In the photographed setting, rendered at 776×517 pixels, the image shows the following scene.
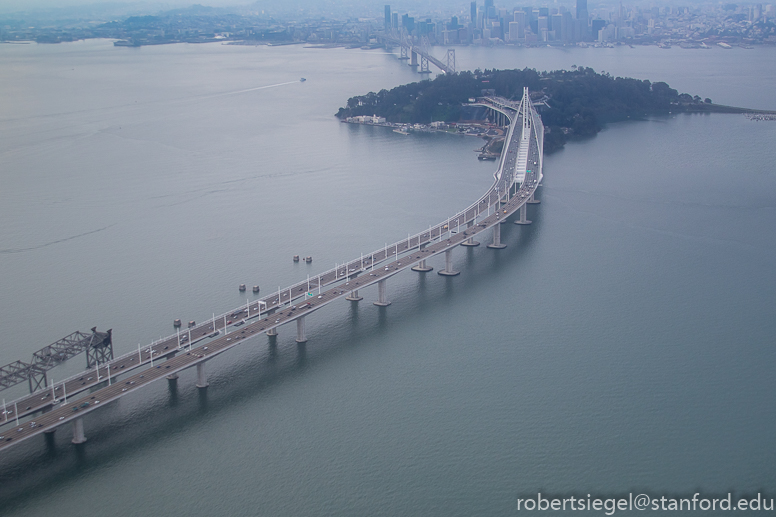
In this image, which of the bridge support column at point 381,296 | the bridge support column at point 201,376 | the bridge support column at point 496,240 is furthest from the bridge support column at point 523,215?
the bridge support column at point 201,376

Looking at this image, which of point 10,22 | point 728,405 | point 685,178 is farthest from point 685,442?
point 10,22

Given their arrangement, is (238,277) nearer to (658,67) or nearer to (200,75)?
(200,75)

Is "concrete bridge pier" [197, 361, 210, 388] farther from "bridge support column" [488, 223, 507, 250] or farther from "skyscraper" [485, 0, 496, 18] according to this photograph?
"skyscraper" [485, 0, 496, 18]

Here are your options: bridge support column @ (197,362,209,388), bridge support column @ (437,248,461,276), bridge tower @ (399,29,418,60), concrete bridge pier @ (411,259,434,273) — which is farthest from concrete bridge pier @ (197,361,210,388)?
bridge tower @ (399,29,418,60)

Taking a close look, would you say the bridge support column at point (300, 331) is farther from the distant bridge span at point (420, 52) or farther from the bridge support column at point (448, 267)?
Result: the distant bridge span at point (420, 52)

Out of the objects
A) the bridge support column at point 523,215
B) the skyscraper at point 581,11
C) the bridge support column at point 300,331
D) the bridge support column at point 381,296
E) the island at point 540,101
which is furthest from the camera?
the skyscraper at point 581,11
